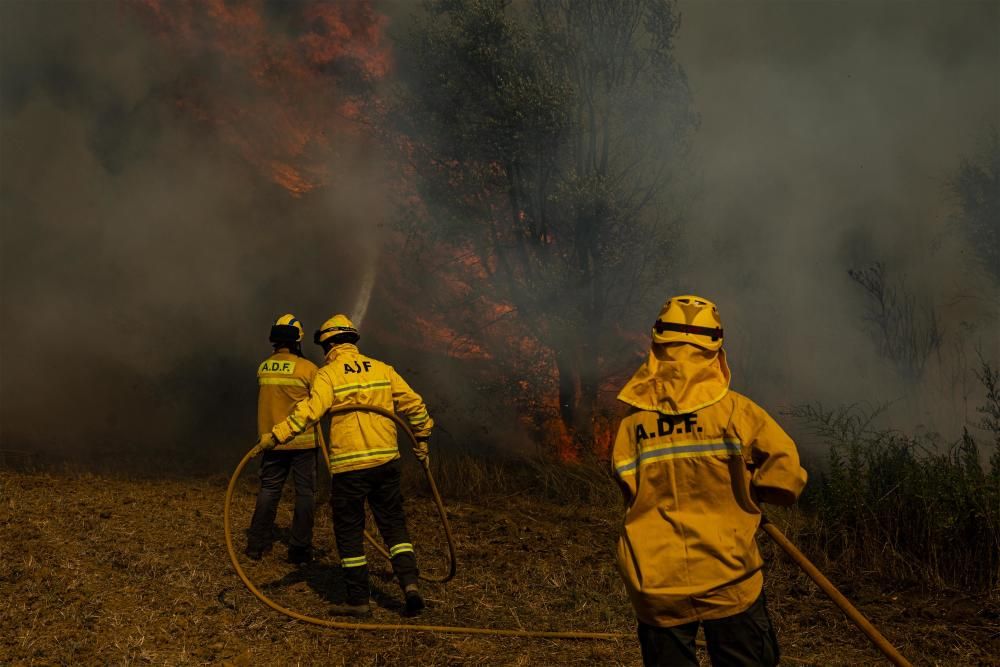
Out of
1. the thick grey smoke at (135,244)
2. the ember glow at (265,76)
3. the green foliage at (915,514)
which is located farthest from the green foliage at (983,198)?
the ember glow at (265,76)

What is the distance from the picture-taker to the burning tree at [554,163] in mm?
10492

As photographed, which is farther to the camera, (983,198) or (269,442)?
(983,198)

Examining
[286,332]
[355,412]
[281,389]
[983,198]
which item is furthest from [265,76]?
[355,412]

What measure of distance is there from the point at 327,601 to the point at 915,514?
158 inches

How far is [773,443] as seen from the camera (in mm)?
2699

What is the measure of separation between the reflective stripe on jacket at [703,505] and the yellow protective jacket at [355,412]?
2.69 meters

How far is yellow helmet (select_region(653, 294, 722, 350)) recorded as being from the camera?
2787mm

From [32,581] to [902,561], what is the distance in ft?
19.0

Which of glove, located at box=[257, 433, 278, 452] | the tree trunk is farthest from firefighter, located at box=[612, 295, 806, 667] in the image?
the tree trunk

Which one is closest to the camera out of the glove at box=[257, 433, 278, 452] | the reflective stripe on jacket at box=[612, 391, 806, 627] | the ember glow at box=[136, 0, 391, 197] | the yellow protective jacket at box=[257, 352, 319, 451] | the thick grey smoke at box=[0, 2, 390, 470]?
the reflective stripe on jacket at box=[612, 391, 806, 627]

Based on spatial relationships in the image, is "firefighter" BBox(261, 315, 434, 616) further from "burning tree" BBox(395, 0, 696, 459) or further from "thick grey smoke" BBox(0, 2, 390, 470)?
"thick grey smoke" BBox(0, 2, 390, 470)

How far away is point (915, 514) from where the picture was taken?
5641mm

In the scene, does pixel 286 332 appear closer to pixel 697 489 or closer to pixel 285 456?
pixel 285 456

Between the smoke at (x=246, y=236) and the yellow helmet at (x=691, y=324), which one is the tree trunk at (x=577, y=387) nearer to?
the smoke at (x=246, y=236)
